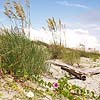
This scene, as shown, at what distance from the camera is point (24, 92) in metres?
5.52

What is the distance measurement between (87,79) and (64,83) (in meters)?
1.72

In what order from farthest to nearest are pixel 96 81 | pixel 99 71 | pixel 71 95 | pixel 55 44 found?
pixel 55 44, pixel 99 71, pixel 96 81, pixel 71 95

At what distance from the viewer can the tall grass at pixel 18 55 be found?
644 centimetres

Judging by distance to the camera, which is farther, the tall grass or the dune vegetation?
the tall grass

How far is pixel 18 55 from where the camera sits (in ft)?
21.6

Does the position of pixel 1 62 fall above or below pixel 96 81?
above

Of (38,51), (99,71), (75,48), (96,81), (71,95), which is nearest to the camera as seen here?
(71,95)

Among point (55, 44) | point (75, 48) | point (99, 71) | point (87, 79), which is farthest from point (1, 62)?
point (75, 48)

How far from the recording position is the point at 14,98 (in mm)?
5160

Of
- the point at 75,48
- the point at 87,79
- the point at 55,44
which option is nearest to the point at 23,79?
the point at 87,79

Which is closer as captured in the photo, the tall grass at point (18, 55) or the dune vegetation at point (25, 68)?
the dune vegetation at point (25, 68)

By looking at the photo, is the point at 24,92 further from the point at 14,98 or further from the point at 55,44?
the point at 55,44

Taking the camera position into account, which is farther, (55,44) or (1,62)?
(55,44)

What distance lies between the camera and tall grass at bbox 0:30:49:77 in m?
6.44
